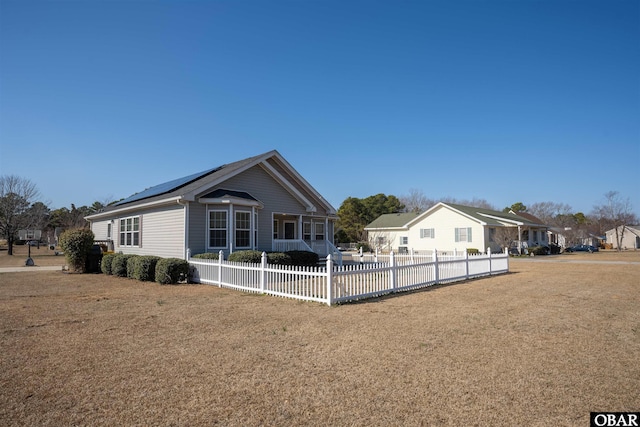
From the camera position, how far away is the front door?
22844mm

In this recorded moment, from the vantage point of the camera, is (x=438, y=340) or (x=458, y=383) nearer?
(x=458, y=383)

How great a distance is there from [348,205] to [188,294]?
43.7 m

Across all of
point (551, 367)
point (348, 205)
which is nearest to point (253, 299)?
point (551, 367)

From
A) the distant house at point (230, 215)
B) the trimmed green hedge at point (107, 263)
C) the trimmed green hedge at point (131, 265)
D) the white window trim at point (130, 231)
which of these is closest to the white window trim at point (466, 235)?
the distant house at point (230, 215)

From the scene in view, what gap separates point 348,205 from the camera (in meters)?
54.5

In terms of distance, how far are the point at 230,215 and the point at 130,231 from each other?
8298mm

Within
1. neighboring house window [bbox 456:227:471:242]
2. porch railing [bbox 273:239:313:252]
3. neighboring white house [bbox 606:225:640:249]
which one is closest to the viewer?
porch railing [bbox 273:239:313:252]

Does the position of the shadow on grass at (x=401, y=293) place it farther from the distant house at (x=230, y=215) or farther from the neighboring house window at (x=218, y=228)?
the neighboring house window at (x=218, y=228)

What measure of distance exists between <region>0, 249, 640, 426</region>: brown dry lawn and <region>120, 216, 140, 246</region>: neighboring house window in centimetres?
1071

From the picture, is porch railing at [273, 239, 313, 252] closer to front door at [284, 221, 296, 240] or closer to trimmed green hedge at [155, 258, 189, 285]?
front door at [284, 221, 296, 240]

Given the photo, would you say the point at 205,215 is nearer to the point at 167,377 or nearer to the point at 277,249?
the point at 277,249

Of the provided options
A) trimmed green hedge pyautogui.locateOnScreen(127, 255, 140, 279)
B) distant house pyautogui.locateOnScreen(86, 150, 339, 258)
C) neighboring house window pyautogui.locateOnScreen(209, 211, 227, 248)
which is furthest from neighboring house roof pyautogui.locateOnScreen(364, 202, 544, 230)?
trimmed green hedge pyautogui.locateOnScreen(127, 255, 140, 279)

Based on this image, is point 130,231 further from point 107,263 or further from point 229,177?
point 229,177

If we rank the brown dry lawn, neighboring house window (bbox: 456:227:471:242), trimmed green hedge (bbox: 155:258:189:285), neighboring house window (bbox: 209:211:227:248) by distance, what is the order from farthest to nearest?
neighboring house window (bbox: 456:227:471:242)
neighboring house window (bbox: 209:211:227:248)
trimmed green hedge (bbox: 155:258:189:285)
the brown dry lawn
